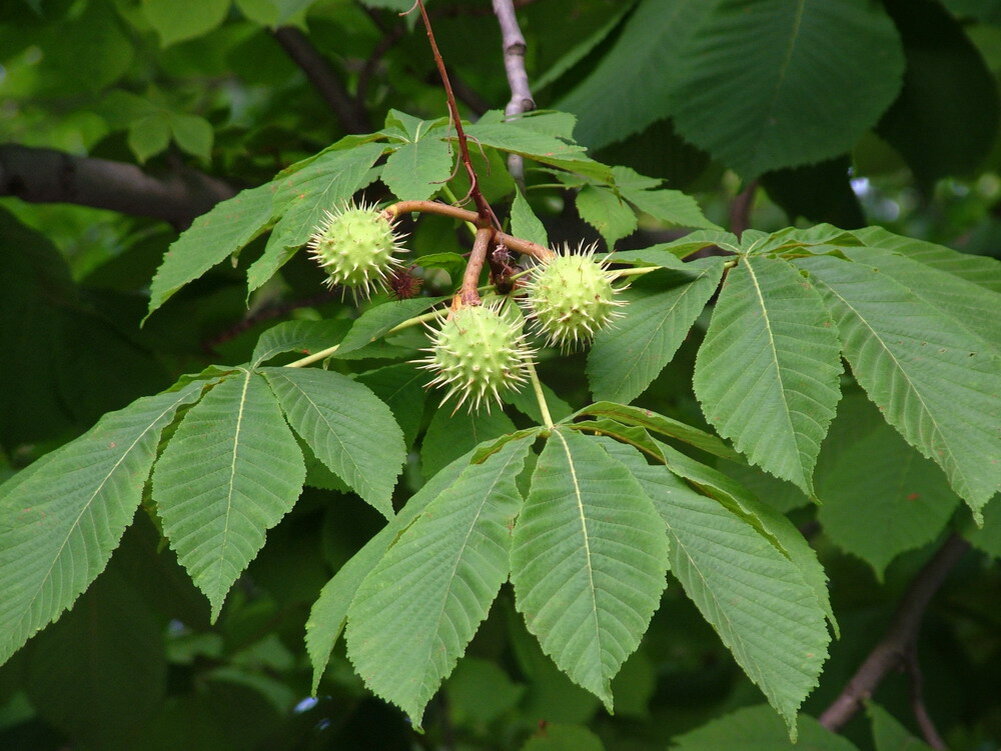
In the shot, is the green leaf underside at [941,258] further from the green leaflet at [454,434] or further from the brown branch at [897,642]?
the brown branch at [897,642]

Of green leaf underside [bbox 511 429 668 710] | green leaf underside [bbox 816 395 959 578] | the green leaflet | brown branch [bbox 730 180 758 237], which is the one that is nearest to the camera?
green leaf underside [bbox 511 429 668 710]

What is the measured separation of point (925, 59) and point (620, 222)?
1.30 metres

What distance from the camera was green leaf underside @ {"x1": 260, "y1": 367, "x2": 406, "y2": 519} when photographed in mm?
1237

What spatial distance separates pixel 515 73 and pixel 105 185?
3.93 ft

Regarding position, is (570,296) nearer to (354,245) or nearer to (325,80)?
(354,245)

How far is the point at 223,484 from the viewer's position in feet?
3.85

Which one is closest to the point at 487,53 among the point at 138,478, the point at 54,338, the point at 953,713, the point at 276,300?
the point at 276,300

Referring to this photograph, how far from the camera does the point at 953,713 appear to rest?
3.10m

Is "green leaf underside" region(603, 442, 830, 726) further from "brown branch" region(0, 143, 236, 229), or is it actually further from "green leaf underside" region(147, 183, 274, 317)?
"brown branch" region(0, 143, 236, 229)

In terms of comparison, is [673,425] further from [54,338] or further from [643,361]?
[54,338]

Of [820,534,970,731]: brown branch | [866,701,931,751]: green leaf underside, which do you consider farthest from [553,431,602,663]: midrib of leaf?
[820,534,970,731]: brown branch

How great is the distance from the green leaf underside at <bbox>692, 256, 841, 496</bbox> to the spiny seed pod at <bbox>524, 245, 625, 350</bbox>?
166 millimetres

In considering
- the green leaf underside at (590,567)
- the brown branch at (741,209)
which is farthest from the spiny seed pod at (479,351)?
the brown branch at (741,209)

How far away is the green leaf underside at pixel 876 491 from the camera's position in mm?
1934
